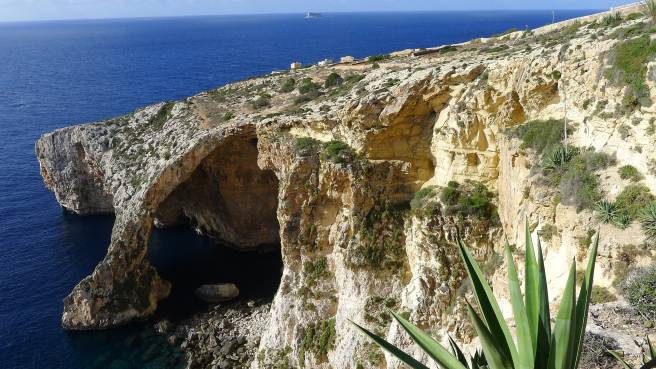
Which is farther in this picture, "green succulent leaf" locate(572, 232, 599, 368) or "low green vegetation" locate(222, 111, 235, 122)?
"low green vegetation" locate(222, 111, 235, 122)

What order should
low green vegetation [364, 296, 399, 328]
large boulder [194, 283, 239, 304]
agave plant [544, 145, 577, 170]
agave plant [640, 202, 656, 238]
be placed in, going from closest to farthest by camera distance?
agave plant [640, 202, 656, 238]
agave plant [544, 145, 577, 170]
low green vegetation [364, 296, 399, 328]
large boulder [194, 283, 239, 304]

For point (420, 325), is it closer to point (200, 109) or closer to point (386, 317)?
point (386, 317)

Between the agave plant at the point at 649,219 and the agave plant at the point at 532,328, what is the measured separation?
348 inches

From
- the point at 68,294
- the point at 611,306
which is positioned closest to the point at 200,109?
the point at 68,294

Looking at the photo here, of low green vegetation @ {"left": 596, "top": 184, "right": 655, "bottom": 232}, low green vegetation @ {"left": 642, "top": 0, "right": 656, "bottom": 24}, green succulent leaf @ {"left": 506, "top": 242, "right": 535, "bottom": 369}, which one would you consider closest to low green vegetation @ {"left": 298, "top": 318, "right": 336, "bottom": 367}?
low green vegetation @ {"left": 596, "top": 184, "right": 655, "bottom": 232}

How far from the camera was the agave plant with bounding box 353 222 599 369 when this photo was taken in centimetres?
820

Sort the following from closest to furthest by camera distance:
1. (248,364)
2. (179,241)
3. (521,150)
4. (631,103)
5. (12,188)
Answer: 1. (631,103)
2. (521,150)
3. (248,364)
4. (179,241)
5. (12,188)

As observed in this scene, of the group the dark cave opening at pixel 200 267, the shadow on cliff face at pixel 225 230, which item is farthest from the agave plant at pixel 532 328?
the shadow on cliff face at pixel 225 230

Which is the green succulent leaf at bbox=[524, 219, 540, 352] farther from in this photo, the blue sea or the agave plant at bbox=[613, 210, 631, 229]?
the blue sea

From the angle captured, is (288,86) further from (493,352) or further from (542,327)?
(542,327)

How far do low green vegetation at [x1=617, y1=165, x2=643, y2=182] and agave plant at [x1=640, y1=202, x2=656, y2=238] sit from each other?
5.16ft

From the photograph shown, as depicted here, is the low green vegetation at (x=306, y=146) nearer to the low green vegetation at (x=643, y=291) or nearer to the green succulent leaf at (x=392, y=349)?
the low green vegetation at (x=643, y=291)

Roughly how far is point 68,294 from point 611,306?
38.7 m

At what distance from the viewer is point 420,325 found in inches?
1028
